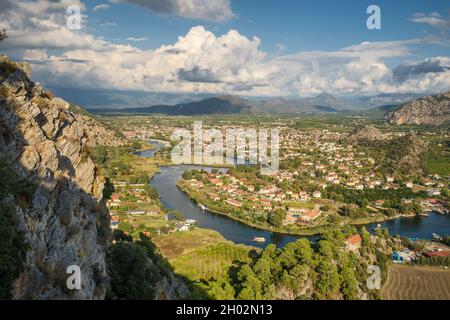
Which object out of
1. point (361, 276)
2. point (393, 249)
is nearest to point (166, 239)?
point (361, 276)

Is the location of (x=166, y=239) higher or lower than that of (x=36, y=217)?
lower

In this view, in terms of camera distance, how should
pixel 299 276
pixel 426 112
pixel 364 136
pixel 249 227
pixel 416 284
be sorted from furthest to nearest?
pixel 426 112
pixel 364 136
pixel 249 227
pixel 416 284
pixel 299 276

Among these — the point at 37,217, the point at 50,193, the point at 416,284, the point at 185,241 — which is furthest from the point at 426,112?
the point at 37,217

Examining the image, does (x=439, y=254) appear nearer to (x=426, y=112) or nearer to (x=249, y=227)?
(x=249, y=227)

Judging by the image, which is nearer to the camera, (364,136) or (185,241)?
(185,241)
